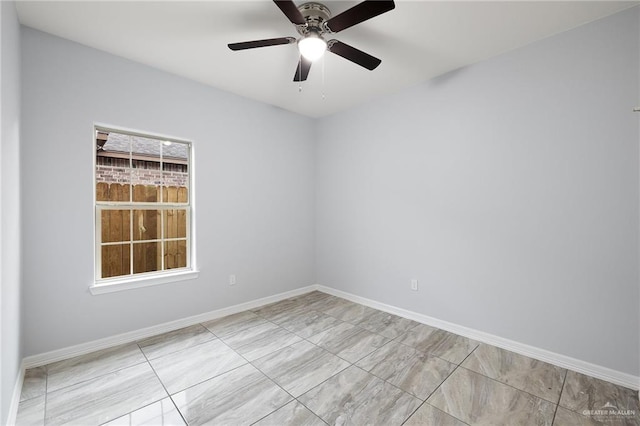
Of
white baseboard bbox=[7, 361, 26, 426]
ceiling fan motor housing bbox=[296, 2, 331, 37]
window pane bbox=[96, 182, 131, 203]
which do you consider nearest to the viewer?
white baseboard bbox=[7, 361, 26, 426]

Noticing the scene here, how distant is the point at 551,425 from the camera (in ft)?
5.71

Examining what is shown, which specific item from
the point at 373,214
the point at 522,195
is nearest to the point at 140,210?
the point at 373,214

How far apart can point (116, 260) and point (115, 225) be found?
1.16 ft

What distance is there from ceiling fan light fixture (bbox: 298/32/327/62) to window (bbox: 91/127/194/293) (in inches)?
72.8

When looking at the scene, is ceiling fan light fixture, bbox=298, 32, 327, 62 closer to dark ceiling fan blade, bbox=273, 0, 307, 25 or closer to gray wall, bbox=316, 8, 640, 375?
dark ceiling fan blade, bbox=273, 0, 307, 25

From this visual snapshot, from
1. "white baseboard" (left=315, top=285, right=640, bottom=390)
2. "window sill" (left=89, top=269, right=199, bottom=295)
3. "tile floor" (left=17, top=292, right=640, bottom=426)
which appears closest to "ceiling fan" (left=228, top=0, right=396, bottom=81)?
"window sill" (left=89, top=269, right=199, bottom=295)

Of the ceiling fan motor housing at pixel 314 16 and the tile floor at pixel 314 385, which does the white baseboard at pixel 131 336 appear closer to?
the tile floor at pixel 314 385

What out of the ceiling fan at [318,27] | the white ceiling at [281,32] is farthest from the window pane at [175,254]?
the ceiling fan at [318,27]

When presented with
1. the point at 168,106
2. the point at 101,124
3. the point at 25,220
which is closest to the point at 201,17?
the point at 168,106

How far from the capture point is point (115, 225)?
9.31ft

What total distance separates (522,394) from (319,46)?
2.88 meters

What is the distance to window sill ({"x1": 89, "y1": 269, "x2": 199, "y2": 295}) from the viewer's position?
2.65 meters

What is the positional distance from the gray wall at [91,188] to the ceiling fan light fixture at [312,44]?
1.72 meters

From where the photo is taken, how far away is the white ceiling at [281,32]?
6.80ft
